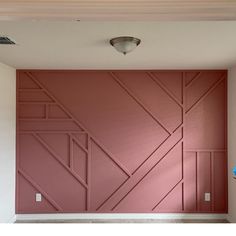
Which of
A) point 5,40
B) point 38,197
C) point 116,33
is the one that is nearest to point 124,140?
point 38,197

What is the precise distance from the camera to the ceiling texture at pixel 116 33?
853 millimetres

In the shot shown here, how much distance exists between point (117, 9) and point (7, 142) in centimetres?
336

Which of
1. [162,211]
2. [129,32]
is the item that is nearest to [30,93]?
[129,32]

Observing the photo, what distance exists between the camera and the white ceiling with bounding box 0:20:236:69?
213 centimetres

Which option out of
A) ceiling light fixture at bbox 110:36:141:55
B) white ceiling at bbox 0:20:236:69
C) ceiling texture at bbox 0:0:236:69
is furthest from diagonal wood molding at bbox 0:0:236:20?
ceiling light fixture at bbox 110:36:141:55

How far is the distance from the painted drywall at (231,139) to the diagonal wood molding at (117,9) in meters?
3.26

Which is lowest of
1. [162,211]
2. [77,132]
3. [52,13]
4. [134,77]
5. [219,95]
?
[162,211]

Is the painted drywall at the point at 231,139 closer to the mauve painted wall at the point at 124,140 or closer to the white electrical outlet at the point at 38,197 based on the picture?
the mauve painted wall at the point at 124,140

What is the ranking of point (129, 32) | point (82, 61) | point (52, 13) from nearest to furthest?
point (52, 13)
point (129, 32)
point (82, 61)

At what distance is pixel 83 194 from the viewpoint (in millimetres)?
4066

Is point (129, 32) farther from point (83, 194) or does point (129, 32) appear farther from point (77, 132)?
point (83, 194)

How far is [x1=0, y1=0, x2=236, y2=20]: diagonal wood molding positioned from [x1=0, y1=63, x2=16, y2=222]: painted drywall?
9.88 ft

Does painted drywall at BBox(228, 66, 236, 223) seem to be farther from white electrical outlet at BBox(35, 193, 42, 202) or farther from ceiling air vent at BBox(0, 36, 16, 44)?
ceiling air vent at BBox(0, 36, 16, 44)

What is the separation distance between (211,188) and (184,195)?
43 cm
